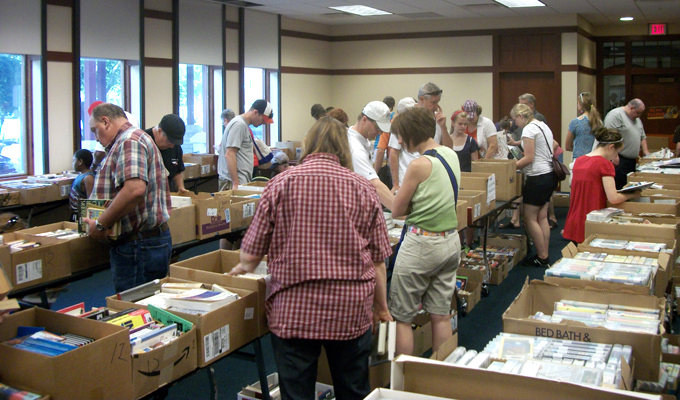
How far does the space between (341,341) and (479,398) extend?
59cm

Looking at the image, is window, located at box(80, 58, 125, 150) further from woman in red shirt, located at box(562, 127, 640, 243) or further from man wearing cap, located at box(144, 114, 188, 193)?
woman in red shirt, located at box(562, 127, 640, 243)

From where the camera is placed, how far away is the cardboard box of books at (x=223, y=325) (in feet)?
7.66

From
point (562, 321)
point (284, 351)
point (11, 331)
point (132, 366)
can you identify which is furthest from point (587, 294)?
point (11, 331)

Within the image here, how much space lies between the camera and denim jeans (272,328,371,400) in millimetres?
2133

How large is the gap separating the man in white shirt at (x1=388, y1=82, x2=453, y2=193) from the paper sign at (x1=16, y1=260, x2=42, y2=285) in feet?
7.88

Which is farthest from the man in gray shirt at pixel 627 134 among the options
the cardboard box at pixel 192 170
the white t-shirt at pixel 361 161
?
the cardboard box at pixel 192 170

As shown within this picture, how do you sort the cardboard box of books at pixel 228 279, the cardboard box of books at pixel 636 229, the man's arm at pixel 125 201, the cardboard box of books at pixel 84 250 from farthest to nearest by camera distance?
the cardboard box of books at pixel 636 229, the cardboard box of books at pixel 84 250, the man's arm at pixel 125 201, the cardboard box of books at pixel 228 279

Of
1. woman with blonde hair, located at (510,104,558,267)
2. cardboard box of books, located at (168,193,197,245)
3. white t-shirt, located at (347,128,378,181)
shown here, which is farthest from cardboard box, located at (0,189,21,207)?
woman with blonde hair, located at (510,104,558,267)

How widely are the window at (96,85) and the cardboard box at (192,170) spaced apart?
1123mm

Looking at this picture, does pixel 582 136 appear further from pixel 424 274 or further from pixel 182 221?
pixel 182 221

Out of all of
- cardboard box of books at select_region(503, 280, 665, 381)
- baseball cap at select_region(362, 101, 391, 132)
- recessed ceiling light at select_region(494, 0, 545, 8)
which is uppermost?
recessed ceiling light at select_region(494, 0, 545, 8)

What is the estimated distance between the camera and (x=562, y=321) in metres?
2.30

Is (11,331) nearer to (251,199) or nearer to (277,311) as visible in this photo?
(277,311)

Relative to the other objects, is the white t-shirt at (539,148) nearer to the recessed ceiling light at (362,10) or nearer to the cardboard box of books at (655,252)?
the cardboard box of books at (655,252)
